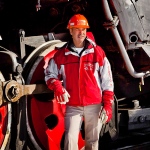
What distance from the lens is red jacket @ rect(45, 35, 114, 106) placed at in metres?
3.29

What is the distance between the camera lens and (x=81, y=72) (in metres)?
3.30

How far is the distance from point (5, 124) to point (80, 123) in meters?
0.71

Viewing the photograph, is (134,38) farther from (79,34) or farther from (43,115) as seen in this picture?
(43,115)

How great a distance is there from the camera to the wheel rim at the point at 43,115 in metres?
3.38

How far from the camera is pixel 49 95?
3.50 metres

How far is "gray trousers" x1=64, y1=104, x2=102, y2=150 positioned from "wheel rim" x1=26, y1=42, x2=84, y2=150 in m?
0.16

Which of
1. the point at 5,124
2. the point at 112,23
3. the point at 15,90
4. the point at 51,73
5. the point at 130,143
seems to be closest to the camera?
the point at 15,90

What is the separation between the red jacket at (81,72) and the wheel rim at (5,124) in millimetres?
447

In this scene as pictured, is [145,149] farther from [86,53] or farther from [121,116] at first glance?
[86,53]

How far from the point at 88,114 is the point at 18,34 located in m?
1.01

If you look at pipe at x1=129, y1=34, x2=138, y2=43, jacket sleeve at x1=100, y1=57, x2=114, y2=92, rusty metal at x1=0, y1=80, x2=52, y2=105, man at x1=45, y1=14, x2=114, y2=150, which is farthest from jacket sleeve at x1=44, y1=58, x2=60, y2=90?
pipe at x1=129, y1=34, x2=138, y2=43

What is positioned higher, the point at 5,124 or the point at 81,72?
the point at 81,72

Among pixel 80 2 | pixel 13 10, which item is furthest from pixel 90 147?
pixel 13 10

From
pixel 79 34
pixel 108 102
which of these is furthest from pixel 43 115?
pixel 79 34
